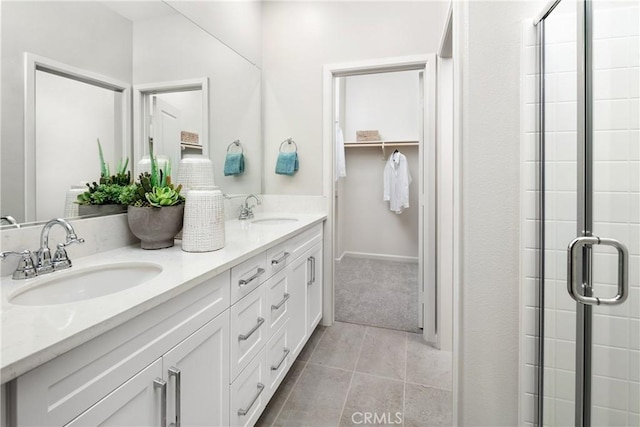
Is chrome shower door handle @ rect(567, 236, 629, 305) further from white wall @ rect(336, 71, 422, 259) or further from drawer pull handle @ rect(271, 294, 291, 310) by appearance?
white wall @ rect(336, 71, 422, 259)

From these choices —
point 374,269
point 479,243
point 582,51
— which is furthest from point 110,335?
point 374,269

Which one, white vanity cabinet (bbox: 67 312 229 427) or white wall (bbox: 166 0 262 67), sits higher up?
white wall (bbox: 166 0 262 67)

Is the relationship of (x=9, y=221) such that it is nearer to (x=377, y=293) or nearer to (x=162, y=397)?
(x=162, y=397)

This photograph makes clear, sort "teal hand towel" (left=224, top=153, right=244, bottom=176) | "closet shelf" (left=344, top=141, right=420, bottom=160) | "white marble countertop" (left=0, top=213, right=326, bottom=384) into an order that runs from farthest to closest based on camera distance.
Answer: "closet shelf" (left=344, top=141, right=420, bottom=160) → "teal hand towel" (left=224, top=153, right=244, bottom=176) → "white marble countertop" (left=0, top=213, right=326, bottom=384)

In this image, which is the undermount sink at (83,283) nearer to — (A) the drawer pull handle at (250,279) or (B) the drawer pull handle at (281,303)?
(A) the drawer pull handle at (250,279)

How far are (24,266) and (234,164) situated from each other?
1.43 m

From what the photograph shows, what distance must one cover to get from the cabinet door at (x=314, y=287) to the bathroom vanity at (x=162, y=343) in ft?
1.37

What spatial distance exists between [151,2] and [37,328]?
1512 mm

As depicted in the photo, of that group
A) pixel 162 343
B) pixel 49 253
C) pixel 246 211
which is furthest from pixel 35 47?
pixel 246 211

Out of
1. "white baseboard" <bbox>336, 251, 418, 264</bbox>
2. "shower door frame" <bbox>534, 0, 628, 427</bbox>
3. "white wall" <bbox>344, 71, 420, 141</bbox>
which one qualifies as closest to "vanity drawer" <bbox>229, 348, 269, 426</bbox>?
"shower door frame" <bbox>534, 0, 628, 427</bbox>

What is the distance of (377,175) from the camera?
14.5 ft

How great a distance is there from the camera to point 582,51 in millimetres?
920

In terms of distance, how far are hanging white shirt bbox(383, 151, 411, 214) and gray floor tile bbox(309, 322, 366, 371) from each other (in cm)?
210

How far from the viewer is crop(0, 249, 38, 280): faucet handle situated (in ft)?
2.91
